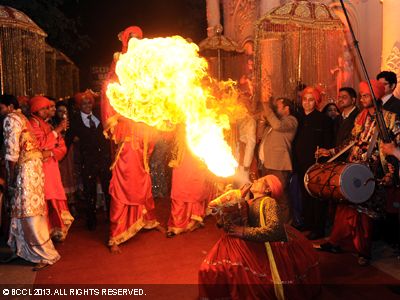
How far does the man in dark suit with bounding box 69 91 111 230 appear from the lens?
754 cm

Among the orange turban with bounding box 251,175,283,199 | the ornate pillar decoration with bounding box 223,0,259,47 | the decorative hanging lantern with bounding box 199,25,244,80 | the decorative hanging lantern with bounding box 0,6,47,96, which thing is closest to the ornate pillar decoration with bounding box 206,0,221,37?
the ornate pillar decoration with bounding box 223,0,259,47

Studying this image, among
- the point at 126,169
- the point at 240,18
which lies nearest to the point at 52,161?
the point at 126,169

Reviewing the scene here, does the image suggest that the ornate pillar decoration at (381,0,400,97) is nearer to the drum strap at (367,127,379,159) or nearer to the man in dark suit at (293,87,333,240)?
the man in dark suit at (293,87,333,240)

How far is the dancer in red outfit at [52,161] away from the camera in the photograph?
19.8ft

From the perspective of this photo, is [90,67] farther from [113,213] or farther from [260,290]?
[260,290]

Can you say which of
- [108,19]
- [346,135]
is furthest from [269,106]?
[108,19]

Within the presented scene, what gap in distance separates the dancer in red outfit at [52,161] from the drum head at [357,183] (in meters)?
3.76

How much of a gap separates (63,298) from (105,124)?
243cm

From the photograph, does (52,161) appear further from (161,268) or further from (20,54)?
(20,54)

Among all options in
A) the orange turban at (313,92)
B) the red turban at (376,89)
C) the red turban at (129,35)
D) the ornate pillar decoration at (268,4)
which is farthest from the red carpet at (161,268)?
the ornate pillar decoration at (268,4)

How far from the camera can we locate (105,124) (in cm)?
630

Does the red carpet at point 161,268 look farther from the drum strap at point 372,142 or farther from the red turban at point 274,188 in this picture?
the drum strap at point 372,142

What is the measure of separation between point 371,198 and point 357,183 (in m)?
0.36

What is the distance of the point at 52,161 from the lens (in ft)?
21.2
